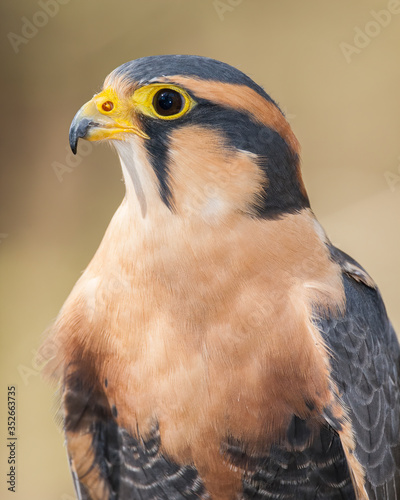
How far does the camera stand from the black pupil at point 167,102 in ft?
5.06

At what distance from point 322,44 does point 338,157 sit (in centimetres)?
71

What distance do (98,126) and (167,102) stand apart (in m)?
0.20

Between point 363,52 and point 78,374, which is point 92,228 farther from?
point 78,374

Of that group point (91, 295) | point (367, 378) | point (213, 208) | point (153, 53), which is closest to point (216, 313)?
point (213, 208)

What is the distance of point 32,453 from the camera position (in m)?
3.56

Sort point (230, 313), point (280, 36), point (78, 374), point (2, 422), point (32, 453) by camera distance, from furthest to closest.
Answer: point (280, 36), point (32, 453), point (2, 422), point (78, 374), point (230, 313)

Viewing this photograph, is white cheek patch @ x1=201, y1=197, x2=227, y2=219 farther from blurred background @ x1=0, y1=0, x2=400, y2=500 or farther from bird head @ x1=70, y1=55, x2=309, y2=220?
blurred background @ x1=0, y1=0, x2=400, y2=500

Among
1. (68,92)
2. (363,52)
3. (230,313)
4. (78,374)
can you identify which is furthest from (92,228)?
(230,313)

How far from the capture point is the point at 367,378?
1.84 metres

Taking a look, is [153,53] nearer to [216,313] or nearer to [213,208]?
[213,208]

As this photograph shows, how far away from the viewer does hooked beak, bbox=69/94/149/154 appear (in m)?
1.61

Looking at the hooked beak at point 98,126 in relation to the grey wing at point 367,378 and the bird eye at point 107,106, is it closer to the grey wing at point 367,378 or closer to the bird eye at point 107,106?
the bird eye at point 107,106

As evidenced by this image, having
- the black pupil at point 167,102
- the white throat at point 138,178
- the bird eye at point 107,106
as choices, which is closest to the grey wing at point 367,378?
the white throat at point 138,178

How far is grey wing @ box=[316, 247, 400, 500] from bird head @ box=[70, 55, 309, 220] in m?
→ 0.44
